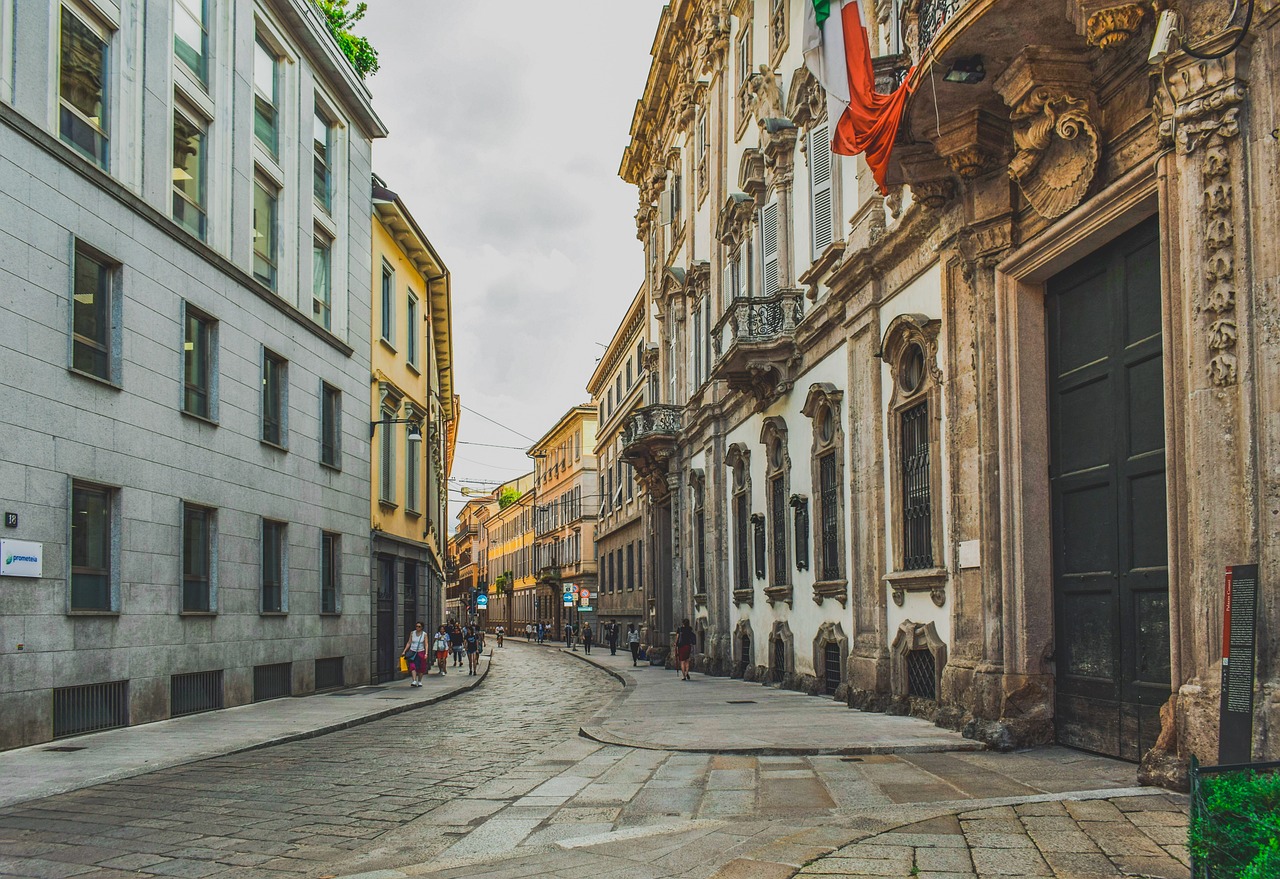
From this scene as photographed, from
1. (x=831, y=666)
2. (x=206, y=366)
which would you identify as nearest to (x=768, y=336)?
(x=831, y=666)

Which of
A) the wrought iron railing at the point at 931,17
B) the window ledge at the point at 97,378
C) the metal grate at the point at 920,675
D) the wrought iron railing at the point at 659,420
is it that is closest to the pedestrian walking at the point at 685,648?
the wrought iron railing at the point at 659,420

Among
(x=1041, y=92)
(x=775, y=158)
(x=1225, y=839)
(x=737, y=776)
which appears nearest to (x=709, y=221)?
(x=775, y=158)

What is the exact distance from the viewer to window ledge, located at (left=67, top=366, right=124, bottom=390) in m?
15.0

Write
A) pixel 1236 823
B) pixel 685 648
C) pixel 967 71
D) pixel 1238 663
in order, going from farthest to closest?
pixel 685 648 → pixel 967 71 → pixel 1238 663 → pixel 1236 823

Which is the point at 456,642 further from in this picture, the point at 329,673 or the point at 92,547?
the point at 92,547

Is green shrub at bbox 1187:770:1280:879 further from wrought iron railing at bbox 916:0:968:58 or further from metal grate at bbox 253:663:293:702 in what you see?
metal grate at bbox 253:663:293:702

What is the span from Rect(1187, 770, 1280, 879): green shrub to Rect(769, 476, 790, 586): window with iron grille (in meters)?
17.6

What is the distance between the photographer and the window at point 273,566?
856 inches

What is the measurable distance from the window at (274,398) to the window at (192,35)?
5.21m

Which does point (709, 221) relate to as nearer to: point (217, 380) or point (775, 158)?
point (775, 158)

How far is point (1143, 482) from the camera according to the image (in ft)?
33.7

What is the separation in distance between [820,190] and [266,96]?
1108cm

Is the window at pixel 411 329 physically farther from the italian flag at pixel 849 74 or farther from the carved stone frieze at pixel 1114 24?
the carved stone frieze at pixel 1114 24

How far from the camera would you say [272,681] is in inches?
858
